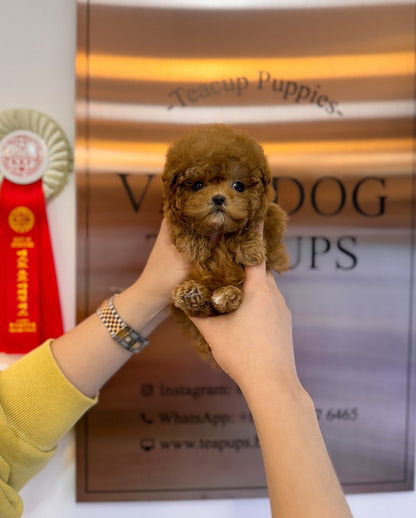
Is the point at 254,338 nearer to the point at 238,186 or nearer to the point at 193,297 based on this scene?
the point at 193,297

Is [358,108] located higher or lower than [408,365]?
higher

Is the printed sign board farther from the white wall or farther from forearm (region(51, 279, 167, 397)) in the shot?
forearm (region(51, 279, 167, 397))

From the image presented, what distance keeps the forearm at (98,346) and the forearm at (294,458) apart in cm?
29

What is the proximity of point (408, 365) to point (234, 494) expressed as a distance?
1.94 ft

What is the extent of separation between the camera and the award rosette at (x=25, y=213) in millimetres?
933

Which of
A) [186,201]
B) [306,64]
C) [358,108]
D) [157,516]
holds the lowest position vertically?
[157,516]

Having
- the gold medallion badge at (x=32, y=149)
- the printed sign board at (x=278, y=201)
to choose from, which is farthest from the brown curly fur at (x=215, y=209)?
the gold medallion badge at (x=32, y=149)

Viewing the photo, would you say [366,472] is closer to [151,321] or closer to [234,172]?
[151,321]

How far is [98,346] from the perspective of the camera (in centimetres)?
79

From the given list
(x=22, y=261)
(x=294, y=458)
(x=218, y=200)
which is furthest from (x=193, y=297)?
(x=22, y=261)

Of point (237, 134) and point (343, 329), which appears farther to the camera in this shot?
point (343, 329)

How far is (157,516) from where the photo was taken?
3.30 ft

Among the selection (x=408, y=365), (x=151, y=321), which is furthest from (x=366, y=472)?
(x=151, y=321)

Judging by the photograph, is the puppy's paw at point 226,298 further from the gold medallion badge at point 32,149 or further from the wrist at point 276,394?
the gold medallion badge at point 32,149
